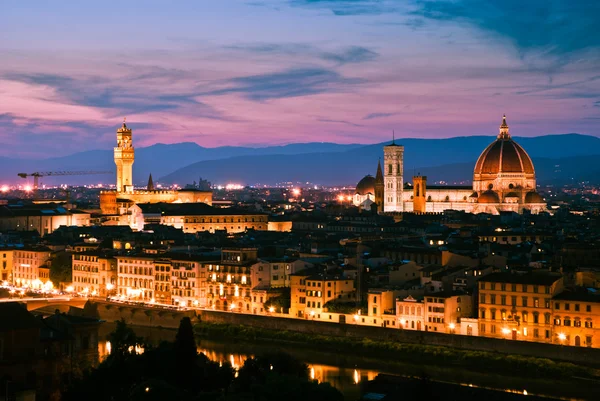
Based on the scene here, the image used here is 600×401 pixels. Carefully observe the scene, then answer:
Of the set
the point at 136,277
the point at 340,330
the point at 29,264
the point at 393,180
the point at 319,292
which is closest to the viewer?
the point at 340,330

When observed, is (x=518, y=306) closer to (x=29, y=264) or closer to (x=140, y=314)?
(x=140, y=314)

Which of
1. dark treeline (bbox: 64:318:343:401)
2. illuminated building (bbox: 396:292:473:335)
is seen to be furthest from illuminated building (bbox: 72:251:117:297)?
dark treeline (bbox: 64:318:343:401)

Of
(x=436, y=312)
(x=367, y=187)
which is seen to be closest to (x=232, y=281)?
(x=436, y=312)

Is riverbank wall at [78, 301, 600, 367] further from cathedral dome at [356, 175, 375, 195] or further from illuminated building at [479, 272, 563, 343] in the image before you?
cathedral dome at [356, 175, 375, 195]

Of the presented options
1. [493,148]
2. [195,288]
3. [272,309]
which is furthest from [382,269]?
[493,148]

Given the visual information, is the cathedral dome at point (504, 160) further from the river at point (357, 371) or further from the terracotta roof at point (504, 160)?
the river at point (357, 371)

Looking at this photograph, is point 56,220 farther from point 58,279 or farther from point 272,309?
point 272,309

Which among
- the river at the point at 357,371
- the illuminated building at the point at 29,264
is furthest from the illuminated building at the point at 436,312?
the illuminated building at the point at 29,264

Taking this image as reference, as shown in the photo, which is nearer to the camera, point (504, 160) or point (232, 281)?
point (232, 281)
